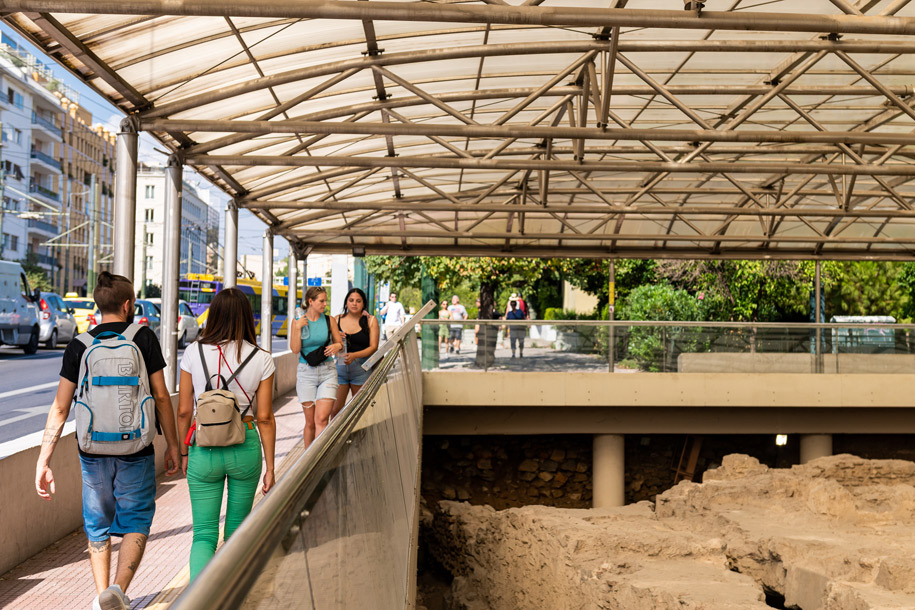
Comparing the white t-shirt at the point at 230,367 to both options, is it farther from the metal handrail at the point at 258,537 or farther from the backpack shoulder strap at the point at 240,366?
the metal handrail at the point at 258,537

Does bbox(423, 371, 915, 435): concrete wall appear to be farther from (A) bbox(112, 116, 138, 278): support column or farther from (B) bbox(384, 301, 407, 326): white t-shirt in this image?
(A) bbox(112, 116, 138, 278): support column

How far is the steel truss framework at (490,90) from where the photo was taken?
7691 mm

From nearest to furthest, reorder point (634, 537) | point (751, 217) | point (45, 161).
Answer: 1. point (634, 537)
2. point (751, 217)
3. point (45, 161)

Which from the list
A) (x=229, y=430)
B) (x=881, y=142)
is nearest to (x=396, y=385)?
(x=229, y=430)

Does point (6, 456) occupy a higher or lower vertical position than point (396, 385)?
lower

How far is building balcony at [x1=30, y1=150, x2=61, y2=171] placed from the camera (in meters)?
73.1

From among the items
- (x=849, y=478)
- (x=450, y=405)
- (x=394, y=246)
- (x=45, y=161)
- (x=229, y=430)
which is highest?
(x=45, y=161)

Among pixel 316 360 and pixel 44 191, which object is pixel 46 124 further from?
pixel 316 360

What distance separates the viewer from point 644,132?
11.5 m

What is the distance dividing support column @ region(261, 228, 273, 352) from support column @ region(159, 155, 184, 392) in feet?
22.2

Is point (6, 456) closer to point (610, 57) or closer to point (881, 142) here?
point (610, 57)

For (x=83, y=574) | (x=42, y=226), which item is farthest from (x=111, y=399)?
(x=42, y=226)

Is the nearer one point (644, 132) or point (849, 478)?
point (644, 132)

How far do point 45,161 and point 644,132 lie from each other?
74.8m
